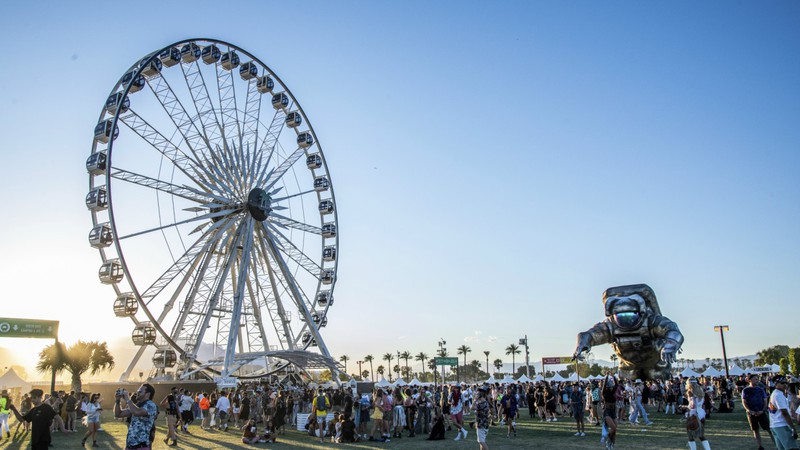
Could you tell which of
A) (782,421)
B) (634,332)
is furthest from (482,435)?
(634,332)

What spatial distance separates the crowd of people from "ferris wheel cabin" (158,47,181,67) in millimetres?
18492

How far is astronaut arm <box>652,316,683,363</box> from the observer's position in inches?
1120

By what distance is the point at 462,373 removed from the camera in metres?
164

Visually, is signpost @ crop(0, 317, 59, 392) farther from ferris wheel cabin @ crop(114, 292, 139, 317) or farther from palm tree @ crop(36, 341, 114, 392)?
palm tree @ crop(36, 341, 114, 392)

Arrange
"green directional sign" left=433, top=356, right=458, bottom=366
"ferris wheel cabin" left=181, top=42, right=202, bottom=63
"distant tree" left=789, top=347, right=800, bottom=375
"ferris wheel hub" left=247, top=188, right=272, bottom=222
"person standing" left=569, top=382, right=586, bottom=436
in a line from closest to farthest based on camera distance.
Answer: "person standing" left=569, top=382, right=586, bottom=436 < "ferris wheel cabin" left=181, top=42, right=202, bottom=63 < "ferris wheel hub" left=247, top=188, right=272, bottom=222 < "green directional sign" left=433, top=356, right=458, bottom=366 < "distant tree" left=789, top=347, right=800, bottom=375

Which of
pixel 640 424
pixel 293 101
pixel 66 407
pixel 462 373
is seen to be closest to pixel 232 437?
pixel 66 407

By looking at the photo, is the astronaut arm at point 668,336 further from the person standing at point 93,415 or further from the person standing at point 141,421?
the person standing at point 141,421

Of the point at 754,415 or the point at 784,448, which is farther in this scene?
the point at 754,415

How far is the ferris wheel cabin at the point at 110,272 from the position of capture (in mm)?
29953

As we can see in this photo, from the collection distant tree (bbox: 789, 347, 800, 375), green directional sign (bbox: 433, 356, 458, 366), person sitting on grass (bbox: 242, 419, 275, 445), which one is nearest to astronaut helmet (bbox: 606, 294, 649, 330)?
green directional sign (bbox: 433, 356, 458, 366)

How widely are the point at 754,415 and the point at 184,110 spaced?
31.1 m

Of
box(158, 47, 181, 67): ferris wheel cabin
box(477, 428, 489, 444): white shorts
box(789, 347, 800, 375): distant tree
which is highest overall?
box(158, 47, 181, 67): ferris wheel cabin

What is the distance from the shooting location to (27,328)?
118 feet

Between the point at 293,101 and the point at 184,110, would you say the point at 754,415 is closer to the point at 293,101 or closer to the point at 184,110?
the point at 184,110
